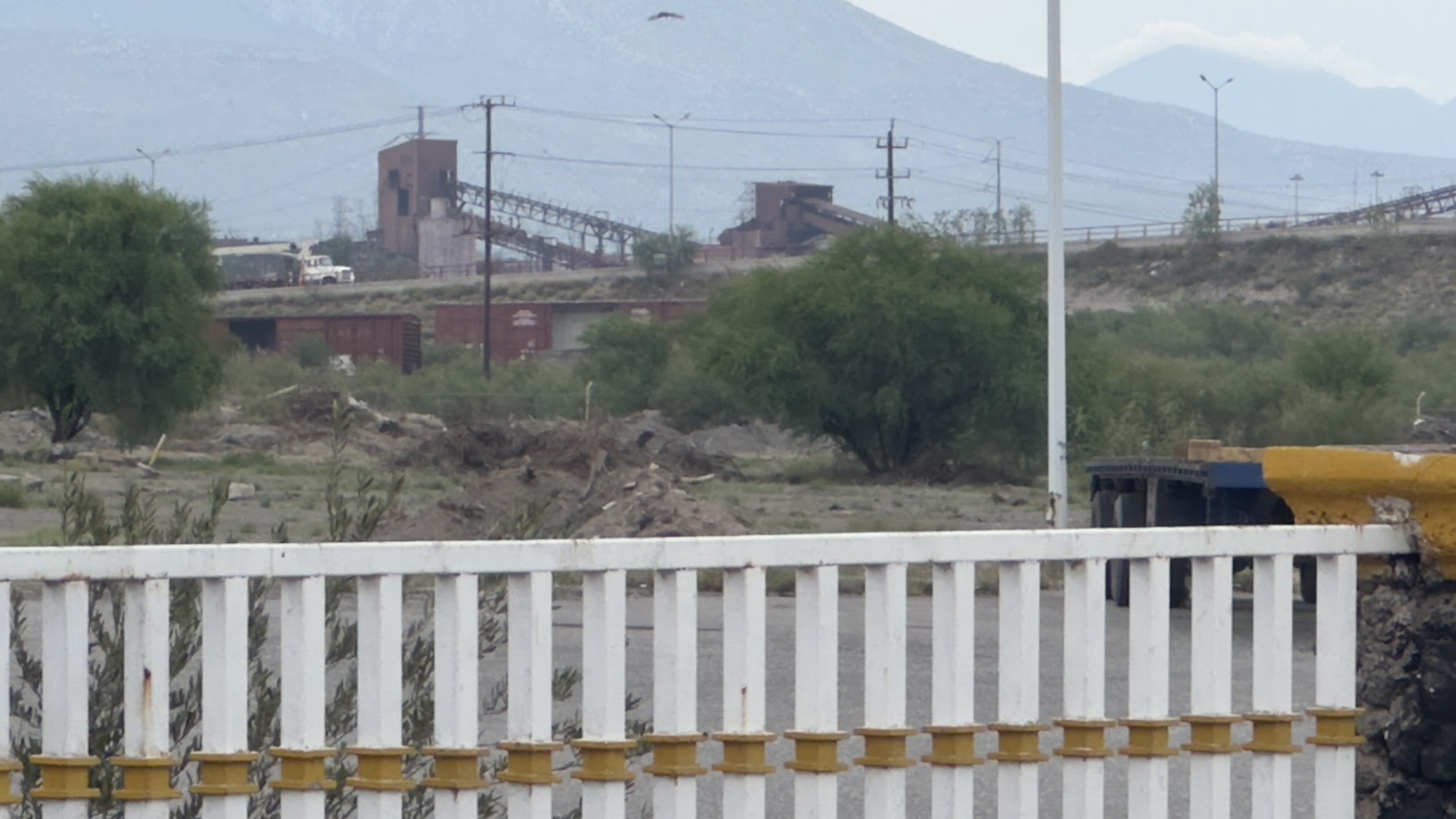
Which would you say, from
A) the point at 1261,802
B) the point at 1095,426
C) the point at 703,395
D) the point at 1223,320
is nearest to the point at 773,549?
the point at 1261,802

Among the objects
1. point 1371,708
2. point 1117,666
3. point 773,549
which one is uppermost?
point 773,549

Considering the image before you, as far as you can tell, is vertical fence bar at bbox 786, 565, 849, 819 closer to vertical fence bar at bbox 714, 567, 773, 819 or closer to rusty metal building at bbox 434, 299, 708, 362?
vertical fence bar at bbox 714, 567, 773, 819

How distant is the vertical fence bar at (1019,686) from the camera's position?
15.9 feet

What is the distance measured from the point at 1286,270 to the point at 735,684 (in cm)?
8762

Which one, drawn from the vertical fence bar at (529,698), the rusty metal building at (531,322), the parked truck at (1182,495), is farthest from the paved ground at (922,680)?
the rusty metal building at (531,322)

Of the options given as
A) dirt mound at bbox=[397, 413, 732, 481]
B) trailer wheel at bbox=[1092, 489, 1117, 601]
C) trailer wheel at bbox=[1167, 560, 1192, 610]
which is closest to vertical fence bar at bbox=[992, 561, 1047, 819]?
trailer wheel at bbox=[1167, 560, 1192, 610]

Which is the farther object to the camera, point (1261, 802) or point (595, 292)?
point (595, 292)

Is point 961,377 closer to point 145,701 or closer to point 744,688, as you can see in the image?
point 744,688

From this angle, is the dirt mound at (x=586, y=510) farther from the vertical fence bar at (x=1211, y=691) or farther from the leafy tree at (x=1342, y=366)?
the leafy tree at (x=1342, y=366)

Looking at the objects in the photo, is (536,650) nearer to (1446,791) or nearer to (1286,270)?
(1446,791)

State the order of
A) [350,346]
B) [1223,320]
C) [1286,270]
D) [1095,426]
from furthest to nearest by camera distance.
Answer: [1286,270] < [350,346] < [1223,320] < [1095,426]

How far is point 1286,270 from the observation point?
88625 millimetres

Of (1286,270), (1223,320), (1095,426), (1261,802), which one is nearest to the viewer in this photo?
(1261,802)

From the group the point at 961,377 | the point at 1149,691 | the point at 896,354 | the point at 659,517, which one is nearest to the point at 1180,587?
the point at 659,517
